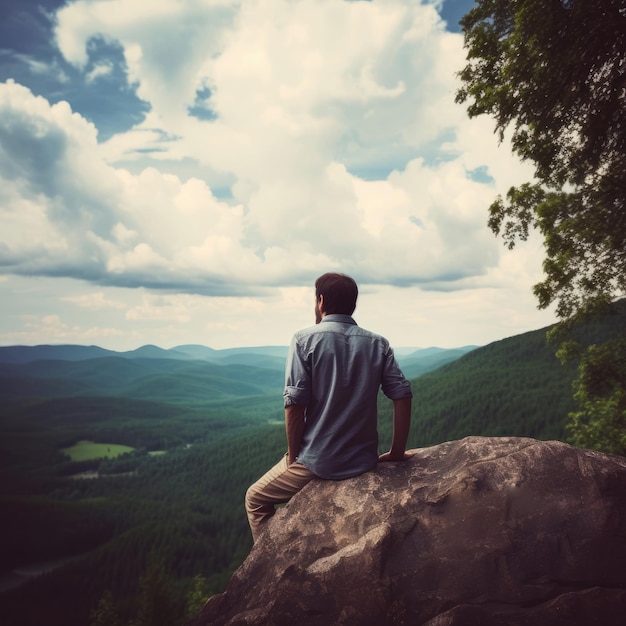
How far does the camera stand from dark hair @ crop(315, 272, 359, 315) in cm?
522

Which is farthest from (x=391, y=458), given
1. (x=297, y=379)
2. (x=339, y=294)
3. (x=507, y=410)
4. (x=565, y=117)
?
(x=507, y=410)

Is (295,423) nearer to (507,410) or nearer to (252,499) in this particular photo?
(252,499)

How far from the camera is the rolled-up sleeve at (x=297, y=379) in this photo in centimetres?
498

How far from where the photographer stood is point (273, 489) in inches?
219

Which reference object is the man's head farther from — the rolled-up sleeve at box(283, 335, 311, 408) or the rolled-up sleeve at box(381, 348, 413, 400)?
the rolled-up sleeve at box(381, 348, 413, 400)

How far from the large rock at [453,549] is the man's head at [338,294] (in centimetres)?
223

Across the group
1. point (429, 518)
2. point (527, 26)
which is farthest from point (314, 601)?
point (527, 26)

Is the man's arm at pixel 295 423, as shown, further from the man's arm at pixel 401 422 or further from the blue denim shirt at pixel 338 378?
the man's arm at pixel 401 422

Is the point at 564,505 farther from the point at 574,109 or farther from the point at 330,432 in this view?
the point at 574,109

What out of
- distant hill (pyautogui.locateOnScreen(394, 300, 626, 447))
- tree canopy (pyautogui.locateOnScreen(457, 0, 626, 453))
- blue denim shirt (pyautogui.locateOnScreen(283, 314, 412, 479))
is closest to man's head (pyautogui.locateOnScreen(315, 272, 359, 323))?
A: blue denim shirt (pyautogui.locateOnScreen(283, 314, 412, 479))

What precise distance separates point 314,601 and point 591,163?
13445mm

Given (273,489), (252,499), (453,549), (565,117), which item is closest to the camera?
(453,549)

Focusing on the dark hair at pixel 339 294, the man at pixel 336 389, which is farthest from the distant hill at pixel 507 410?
the dark hair at pixel 339 294

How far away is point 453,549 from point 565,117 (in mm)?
11947
